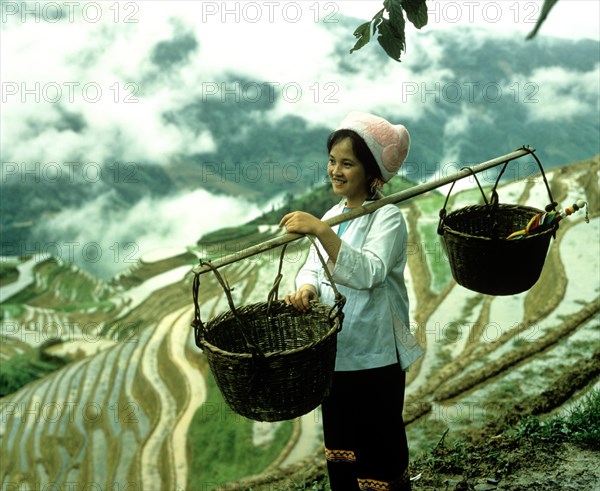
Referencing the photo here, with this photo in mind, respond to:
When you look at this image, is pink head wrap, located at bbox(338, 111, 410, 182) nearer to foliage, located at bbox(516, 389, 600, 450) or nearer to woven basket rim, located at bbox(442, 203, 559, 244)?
woven basket rim, located at bbox(442, 203, 559, 244)

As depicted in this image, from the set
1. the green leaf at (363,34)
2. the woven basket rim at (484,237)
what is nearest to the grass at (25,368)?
the woven basket rim at (484,237)

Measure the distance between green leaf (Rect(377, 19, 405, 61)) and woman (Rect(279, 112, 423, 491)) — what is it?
0.27 meters

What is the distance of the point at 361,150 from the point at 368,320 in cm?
47

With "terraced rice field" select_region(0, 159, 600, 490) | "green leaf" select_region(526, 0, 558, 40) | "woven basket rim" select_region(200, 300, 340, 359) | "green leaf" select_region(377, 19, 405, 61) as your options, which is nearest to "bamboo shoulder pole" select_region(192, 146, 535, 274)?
"woven basket rim" select_region(200, 300, 340, 359)

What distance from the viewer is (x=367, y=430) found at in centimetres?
186

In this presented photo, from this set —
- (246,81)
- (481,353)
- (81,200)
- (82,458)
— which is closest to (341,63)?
(246,81)

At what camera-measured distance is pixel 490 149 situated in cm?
2302

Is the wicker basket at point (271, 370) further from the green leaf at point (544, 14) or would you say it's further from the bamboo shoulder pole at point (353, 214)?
the green leaf at point (544, 14)

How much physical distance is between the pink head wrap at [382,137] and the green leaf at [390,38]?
0.26 metres

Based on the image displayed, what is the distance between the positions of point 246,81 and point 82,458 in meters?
17.5

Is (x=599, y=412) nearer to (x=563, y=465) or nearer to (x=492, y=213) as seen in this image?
(x=563, y=465)

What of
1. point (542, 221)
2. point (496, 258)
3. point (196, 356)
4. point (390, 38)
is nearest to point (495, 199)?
point (542, 221)

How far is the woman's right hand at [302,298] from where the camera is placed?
1.84 metres

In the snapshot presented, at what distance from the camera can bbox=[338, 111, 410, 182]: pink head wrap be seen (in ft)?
5.69
